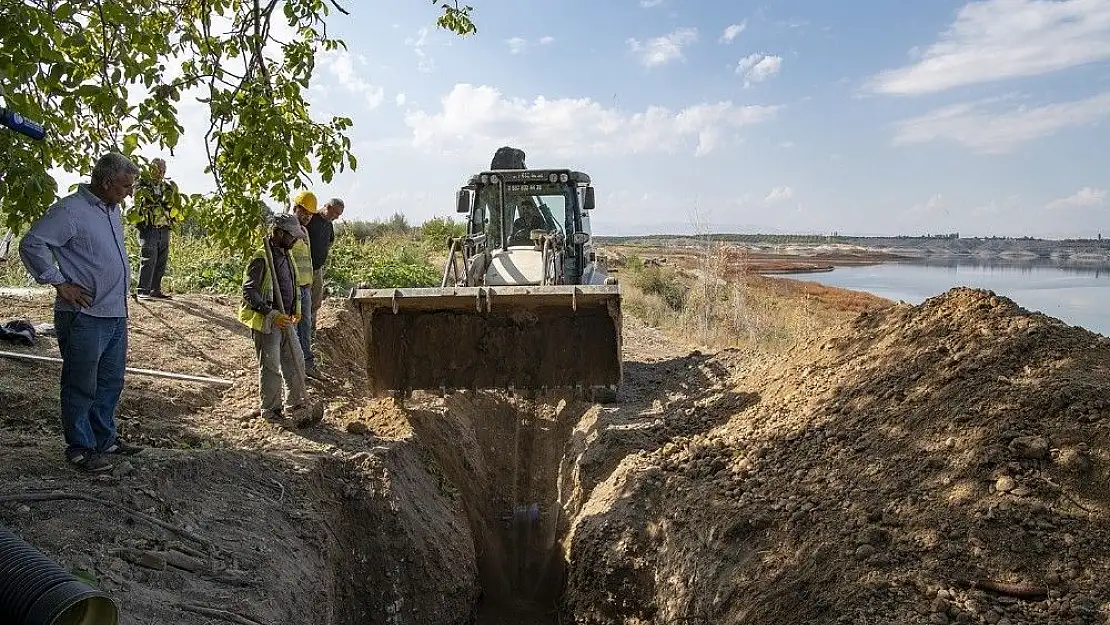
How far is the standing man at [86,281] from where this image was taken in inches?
180

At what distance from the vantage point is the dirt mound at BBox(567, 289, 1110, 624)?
4102 millimetres

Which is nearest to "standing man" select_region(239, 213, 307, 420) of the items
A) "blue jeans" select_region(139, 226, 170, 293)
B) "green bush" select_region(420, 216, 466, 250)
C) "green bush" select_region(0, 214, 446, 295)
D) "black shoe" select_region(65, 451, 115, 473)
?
"black shoe" select_region(65, 451, 115, 473)

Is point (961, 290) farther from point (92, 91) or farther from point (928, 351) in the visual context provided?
point (92, 91)

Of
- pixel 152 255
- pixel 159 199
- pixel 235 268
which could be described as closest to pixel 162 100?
pixel 159 199

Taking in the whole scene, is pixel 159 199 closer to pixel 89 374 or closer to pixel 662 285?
pixel 89 374

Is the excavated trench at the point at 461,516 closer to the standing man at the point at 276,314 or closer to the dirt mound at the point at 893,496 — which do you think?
the dirt mound at the point at 893,496

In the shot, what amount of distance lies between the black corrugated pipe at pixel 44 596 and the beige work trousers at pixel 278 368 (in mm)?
3528

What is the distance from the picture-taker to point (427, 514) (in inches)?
254

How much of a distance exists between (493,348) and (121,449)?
11.3ft

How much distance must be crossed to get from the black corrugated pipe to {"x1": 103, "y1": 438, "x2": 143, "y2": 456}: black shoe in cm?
200

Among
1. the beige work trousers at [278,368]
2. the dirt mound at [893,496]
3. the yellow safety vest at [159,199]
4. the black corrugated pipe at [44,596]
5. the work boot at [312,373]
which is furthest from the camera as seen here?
the work boot at [312,373]

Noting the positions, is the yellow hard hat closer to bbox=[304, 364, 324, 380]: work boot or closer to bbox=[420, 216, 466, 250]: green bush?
bbox=[304, 364, 324, 380]: work boot

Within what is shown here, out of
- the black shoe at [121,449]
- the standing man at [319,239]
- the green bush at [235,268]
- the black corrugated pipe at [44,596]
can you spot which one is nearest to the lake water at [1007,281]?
the standing man at [319,239]

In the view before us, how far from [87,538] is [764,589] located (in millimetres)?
3574
